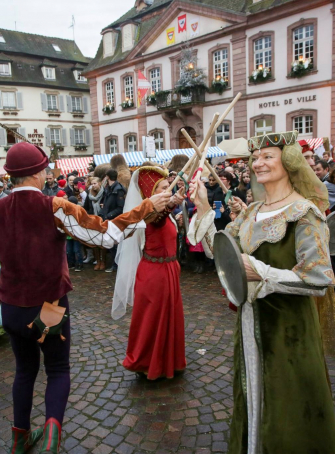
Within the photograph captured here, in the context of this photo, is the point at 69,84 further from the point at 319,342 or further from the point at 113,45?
the point at 319,342

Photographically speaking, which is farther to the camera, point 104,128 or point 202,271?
point 104,128

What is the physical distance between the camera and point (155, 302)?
343cm

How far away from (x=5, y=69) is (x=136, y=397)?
35.2 metres

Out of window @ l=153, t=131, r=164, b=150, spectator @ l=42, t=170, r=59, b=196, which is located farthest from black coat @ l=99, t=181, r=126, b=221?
window @ l=153, t=131, r=164, b=150

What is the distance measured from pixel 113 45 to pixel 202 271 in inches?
967

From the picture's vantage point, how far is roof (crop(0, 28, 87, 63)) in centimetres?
3376

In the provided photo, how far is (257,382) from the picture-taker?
204 centimetres

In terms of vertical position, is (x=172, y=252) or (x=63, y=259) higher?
(x=63, y=259)

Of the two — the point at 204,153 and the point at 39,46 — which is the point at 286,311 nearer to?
the point at 204,153

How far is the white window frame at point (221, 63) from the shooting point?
20484 mm

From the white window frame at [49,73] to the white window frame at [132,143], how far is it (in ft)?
44.0

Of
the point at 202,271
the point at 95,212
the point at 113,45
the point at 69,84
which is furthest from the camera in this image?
the point at 69,84

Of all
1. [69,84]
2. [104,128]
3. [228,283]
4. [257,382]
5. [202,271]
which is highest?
[69,84]

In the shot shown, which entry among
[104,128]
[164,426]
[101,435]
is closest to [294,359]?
[164,426]
